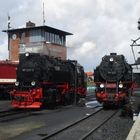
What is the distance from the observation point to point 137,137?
36.2ft

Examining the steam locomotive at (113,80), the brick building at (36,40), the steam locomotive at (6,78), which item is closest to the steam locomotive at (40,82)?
the steam locomotive at (113,80)

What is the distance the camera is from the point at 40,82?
80.3ft

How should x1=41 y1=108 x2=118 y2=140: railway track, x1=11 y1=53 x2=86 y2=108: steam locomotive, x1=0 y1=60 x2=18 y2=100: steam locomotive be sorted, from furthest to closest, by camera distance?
x1=0 y1=60 x2=18 y2=100: steam locomotive
x1=11 y1=53 x2=86 y2=108: steam locomotive
x1=41 y1=108 x2=118 y2=140: railway track

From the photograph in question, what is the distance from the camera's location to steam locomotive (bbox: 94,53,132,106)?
974 inches

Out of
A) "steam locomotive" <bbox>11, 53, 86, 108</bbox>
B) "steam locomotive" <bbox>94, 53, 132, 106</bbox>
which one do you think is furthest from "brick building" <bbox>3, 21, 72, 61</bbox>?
"steam locomotive" <bbox>94, 53, 132, 106</bbox>

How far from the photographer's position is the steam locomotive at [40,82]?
23781 millimetres

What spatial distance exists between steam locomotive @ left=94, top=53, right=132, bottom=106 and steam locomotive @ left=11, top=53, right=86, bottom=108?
265 cm

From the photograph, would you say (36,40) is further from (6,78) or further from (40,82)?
(40,82)

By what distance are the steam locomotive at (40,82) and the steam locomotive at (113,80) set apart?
2653 mm

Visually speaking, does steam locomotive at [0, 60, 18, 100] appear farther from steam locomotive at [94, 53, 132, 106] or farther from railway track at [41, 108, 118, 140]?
railway track at [41, 108, 118, 140]

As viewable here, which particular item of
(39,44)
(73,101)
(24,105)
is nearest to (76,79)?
(73,101)

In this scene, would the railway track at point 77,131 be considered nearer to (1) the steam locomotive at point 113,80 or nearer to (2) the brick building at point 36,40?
(1) the steam locomotive at point 113,80

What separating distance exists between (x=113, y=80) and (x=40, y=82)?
4.62 metres

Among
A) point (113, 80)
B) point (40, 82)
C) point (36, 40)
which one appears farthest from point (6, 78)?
point (36, 40)
